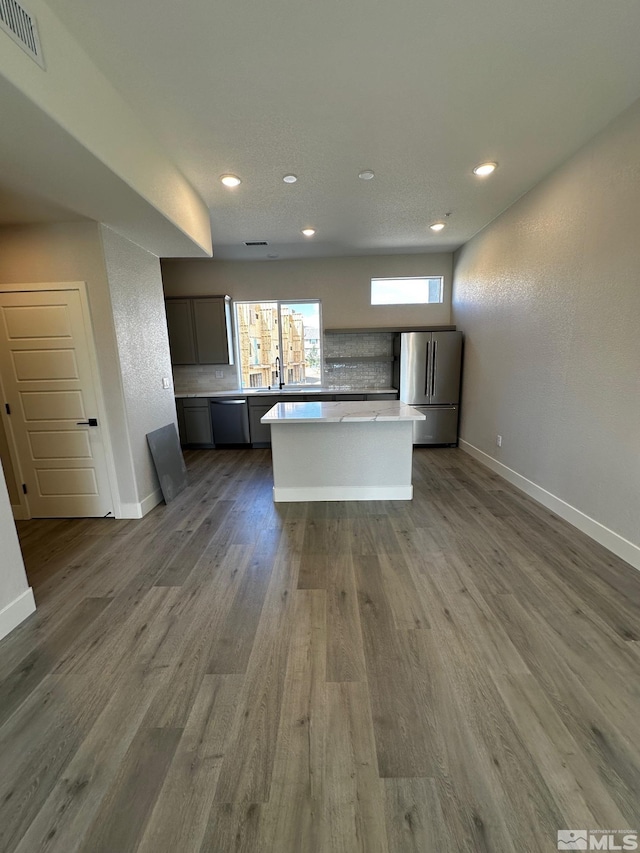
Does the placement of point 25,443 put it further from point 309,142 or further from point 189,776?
point 309,142

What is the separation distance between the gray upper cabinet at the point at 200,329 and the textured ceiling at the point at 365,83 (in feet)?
7.29

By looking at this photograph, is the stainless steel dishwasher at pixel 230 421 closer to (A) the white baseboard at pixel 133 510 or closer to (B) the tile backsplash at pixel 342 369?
(B) the tile backsplash at pixel 342 369

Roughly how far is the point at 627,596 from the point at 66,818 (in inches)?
107

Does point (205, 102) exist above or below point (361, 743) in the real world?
above

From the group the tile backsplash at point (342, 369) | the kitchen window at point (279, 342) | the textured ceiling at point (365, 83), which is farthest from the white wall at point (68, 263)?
the kitchen window at point (279, 342)

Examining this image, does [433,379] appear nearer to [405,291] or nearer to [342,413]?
[405,291]

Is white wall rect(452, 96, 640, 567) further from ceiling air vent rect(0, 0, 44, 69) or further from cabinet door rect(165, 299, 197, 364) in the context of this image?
cabinet door rect(165, 299, 197, 364)

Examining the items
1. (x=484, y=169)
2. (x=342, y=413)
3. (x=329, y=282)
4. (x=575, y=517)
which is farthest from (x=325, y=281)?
(x=575, y=517)

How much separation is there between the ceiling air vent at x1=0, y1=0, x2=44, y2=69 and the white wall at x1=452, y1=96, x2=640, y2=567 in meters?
3.26

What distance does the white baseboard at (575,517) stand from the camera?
88.5 inches

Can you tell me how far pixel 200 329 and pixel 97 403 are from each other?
2701mm

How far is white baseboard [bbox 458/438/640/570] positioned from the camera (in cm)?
225

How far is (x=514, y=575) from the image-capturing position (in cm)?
214

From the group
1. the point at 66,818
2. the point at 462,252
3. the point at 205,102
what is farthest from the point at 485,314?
the point at 66,818
